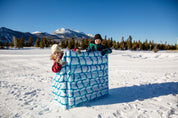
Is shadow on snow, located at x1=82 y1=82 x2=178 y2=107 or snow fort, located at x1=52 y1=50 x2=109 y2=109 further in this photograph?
shadow on snow, located at x1=82 y1=82 x2=178 y2=107

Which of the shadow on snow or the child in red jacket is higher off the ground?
the child in red jacket

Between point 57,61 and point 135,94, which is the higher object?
point 57,61

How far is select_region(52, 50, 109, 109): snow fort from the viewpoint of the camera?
2854 mm

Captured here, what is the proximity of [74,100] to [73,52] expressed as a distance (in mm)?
1244

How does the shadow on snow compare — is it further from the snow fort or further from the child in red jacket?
the child in red jacket

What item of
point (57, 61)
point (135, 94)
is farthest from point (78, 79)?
point (135, 94)

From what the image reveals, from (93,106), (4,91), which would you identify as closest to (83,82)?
(93,106)

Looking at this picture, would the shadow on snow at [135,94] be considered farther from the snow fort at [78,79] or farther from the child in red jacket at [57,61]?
the child in red jacket at [57,61]

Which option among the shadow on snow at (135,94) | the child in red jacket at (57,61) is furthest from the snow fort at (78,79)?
the shadow on snow at (135,94)

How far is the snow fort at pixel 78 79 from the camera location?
2.85m

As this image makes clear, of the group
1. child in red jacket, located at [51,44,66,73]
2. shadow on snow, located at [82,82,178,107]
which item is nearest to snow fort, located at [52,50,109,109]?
child in red jacket, located at [51,44,66,73]

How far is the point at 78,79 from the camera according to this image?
9.75 ft

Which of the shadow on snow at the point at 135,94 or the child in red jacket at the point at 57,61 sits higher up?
the child in red jacket at the point at 57,61

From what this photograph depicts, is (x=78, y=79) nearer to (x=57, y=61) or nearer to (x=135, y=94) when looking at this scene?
(x=57, y=61)
